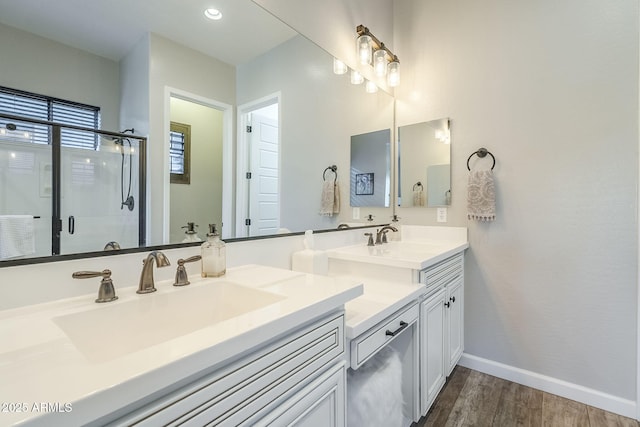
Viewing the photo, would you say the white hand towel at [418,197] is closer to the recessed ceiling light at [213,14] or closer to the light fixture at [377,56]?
the light fixture at [377,56]

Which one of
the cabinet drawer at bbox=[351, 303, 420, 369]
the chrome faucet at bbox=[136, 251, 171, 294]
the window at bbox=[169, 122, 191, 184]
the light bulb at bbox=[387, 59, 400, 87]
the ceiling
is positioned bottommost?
the cabinet drawer at bbox=[351, 303, 420, 369]

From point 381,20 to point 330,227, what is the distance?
5.62 feet

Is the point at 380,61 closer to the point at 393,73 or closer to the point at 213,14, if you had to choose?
the point at 393,73

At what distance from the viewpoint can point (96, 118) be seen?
0.88 meters

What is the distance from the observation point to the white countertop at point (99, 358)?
0.39m

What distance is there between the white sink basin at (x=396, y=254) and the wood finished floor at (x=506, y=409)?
0.86 meters

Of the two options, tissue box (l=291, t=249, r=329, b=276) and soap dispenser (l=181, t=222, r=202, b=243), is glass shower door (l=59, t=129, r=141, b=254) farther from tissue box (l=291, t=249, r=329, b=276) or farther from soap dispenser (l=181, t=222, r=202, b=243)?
tissue box (l=291, t=249, r=329, b=276)

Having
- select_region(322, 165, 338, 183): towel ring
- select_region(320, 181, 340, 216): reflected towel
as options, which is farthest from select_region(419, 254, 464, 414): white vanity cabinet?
select_region(322, 165, 338, 183): towel ring

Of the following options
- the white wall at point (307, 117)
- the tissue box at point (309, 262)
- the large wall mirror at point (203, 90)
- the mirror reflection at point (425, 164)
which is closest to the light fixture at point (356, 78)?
the white wall at point (307, 117)

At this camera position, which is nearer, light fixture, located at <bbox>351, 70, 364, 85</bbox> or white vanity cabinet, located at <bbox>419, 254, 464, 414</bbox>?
white vanity cabinet, located at <bbox>419, 254, 464, 414</bbox>

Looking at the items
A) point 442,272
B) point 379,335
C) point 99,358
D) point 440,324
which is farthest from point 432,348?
point 99,358

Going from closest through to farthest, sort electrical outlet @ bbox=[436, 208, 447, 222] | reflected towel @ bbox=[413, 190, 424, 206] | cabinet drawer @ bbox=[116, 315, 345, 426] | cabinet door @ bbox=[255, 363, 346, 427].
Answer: cabinet drawer @ bbox=[116, 315, 345, 426] → cabinet door @ bbox=[255, 363, 346, 427] → electrical outlet @ bbox=[436, 208, 447, 222] → reflected towel @ bbox=[413, 190, 424, 206]

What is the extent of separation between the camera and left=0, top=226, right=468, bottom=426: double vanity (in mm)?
432

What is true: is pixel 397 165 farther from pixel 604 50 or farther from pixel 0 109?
pixel 0 109
